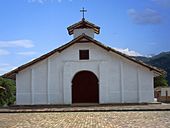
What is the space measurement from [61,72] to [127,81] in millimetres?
5088

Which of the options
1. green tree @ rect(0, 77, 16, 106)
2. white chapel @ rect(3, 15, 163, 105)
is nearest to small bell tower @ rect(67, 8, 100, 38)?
white chapel @ rect(3, 15, 163, 105)

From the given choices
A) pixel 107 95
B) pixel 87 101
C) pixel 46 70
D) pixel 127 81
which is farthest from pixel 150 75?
pixel 46 70

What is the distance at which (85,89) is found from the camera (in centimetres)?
3047

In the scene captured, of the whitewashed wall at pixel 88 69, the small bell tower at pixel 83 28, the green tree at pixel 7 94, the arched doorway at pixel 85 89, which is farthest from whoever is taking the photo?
the green tree at pixel 7 94

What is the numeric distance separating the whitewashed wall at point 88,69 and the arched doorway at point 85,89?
2.32 m

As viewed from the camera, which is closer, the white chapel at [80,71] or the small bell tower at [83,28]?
the white chapel at [80,71]

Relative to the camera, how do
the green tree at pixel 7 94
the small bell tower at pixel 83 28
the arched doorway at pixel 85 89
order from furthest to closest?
1. the green tree at pixel 7 94
2. the small bell tower at pixel 83 28
3. the arched doorway at pixel 85 89

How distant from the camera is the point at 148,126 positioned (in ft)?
41.3

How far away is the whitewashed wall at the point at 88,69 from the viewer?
27656 mm

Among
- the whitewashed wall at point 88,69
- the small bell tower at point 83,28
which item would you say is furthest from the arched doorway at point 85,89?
the small bell tower at point 83,28

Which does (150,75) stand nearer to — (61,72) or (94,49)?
(94,49)

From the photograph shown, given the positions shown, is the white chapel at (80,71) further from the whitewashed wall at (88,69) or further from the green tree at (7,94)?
the green tree at (7,94)

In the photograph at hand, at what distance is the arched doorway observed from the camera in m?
30.2

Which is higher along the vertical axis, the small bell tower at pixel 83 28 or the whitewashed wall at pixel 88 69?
the small bell tower at pixel 83 28
